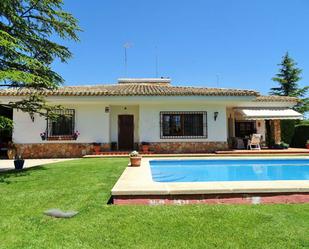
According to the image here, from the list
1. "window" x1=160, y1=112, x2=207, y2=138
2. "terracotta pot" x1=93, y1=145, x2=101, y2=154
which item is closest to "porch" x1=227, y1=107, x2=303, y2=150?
"window" x1=160, y1=112, x2=207, y2=138

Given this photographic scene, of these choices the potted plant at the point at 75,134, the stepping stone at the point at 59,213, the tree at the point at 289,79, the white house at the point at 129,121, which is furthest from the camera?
the tree at the point at 289,79

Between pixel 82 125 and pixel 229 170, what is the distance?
58.2 ft

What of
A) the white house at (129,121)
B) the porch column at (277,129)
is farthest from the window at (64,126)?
the porch column at (277,129)

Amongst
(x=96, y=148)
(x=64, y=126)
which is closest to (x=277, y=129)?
(x=96, y=148)

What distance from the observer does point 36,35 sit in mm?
20453

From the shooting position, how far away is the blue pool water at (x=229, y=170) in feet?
61.4

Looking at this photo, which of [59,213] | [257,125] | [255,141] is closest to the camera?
[59,213]

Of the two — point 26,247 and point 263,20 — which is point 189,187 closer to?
point 26,247

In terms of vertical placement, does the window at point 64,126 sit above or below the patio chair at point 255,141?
above

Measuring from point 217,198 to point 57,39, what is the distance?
16484 mm

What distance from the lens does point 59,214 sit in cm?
933

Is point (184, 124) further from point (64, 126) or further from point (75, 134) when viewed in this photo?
point (64, 126)

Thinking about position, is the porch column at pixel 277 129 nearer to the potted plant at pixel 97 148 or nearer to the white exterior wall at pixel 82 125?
the white exterior wall at pixel 82 125

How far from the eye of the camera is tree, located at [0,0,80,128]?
62.2ft
